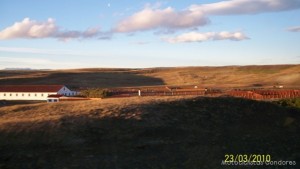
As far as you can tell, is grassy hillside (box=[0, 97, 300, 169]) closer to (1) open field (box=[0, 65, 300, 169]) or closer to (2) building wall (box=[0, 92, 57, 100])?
(1) open field (box=[0, 65, 300, 169])

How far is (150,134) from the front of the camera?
23562 mm

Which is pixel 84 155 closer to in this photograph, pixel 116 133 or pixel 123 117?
pixel 116 133

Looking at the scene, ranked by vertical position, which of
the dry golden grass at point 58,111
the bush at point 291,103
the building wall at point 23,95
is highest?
the dry golden grass at point 58,111

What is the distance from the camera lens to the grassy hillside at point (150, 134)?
782 inches

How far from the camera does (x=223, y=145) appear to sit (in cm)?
2208

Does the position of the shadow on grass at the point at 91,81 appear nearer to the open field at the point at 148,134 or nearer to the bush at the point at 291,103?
the bush at the point at 291,103

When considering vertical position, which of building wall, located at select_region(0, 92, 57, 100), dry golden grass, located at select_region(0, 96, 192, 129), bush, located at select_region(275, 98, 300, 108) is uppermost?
dry golden grass, located at select_region(0, 96, 192, 129)

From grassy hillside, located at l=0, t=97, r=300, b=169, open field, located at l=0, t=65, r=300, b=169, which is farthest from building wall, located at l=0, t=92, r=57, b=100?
grassy hillside, located at l=0, t=97, r=300, b=169

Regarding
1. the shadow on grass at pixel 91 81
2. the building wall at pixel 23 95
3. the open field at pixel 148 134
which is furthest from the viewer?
the shadow on grass at pixel 91 81

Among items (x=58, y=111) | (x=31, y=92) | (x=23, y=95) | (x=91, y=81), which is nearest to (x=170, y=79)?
(x=91, y=81)

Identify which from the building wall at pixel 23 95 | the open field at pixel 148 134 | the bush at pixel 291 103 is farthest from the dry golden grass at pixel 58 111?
the building wall at pixel 23 95

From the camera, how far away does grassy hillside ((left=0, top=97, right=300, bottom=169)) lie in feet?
65.2

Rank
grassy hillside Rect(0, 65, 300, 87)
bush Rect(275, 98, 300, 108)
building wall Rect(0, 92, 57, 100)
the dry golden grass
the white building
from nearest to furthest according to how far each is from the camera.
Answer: the dry golden grass, bush Rect(275, 98, 300, 108), building wall Rect(0, 92, 57, 100), the white building, grassy hillside Rect(0, 65, 300, 87)

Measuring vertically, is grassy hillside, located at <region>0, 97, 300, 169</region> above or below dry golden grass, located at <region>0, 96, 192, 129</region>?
below
